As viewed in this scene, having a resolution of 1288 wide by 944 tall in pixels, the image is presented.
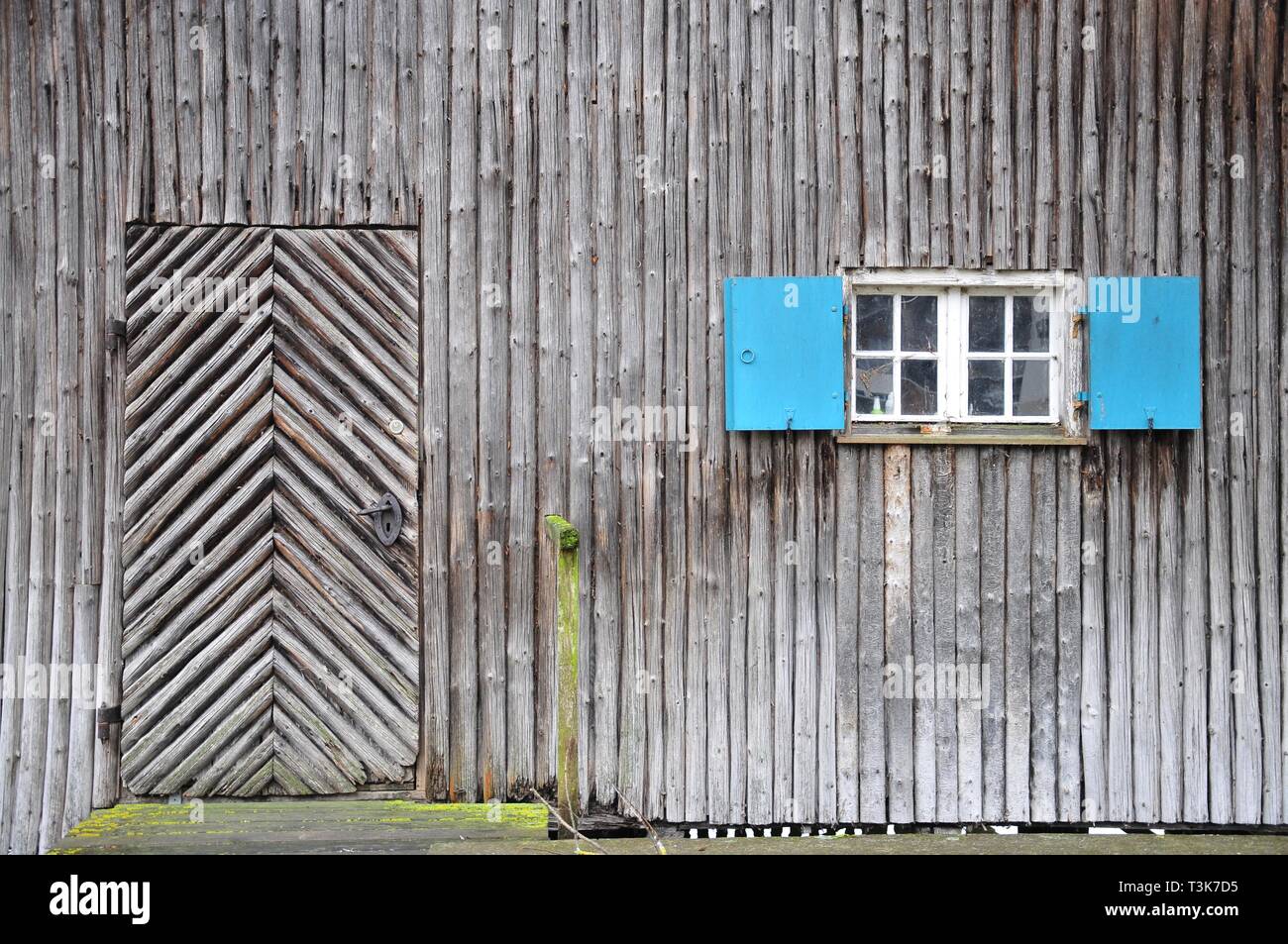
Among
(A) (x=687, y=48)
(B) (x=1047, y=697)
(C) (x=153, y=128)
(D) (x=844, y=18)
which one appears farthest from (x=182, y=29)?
(B) (x=1047, y=697)

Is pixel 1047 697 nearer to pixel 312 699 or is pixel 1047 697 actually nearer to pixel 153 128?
pixel 312 699

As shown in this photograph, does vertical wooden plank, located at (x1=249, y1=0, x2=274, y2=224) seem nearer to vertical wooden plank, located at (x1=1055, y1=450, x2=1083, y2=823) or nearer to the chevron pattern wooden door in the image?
the chevron pattern wooden door

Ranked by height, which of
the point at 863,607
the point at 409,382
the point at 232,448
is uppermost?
the point at 409,382

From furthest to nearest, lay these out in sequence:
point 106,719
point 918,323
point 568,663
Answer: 1. point 918,323
2. point 106,719
3. point 568,663

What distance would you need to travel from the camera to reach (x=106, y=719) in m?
4.49

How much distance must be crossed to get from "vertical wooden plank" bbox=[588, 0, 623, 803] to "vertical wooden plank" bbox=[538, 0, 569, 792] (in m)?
0.17

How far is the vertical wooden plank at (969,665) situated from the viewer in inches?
181

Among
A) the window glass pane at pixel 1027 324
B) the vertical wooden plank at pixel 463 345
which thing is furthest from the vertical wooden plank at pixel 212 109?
the window glass pane at pixel 1027 324

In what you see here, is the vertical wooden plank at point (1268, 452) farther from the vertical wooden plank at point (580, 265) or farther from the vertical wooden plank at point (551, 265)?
the vertical wooden plank at point (551, 265)

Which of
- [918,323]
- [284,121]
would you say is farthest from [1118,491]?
[284,121]

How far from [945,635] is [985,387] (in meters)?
1.27

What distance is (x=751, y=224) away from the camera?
15.1ft

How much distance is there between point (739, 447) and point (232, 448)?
2504mm

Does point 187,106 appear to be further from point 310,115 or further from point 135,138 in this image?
point 310,115
